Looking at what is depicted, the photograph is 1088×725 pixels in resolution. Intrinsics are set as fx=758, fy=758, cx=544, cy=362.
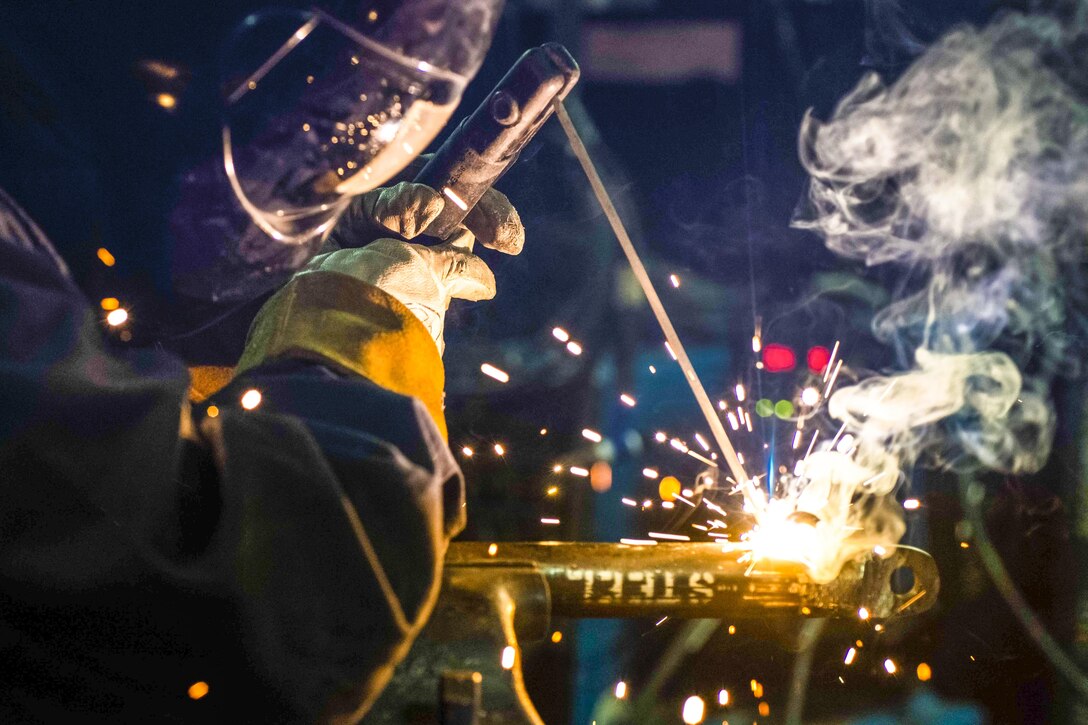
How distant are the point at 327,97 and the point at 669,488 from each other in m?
2.37

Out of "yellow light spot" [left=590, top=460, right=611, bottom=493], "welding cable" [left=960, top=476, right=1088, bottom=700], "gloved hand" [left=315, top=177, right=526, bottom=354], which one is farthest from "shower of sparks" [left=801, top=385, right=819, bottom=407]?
"gloved hand" [left=315, top=177, right=526, bottom=354]

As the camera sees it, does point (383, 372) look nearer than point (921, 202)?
Yes

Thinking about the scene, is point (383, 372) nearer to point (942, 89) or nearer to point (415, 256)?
point (415, 256)

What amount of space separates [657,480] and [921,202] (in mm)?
1692

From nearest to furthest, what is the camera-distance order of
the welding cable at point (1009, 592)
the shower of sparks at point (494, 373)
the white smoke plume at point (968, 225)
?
the welding cable at point (1009, 592) → the white smoke plume at point (968, 225) → the shower of sparks at point (494, 373)

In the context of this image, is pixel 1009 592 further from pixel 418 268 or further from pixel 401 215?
pixel 401 215

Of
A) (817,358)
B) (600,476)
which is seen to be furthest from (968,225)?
(600,476)

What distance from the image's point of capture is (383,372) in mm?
1438

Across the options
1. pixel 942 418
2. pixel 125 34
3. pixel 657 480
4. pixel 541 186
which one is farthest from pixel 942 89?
pixel 125 34

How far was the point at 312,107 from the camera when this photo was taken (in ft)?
5.16

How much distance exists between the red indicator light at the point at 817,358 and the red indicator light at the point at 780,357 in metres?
0.07

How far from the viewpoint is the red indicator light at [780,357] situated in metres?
3.49

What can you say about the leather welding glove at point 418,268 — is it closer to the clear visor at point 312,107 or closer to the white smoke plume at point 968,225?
the clear visor at point 312,107

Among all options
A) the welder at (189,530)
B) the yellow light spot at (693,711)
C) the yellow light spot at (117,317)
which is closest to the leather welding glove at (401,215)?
the yellow light spot at (117,317)
